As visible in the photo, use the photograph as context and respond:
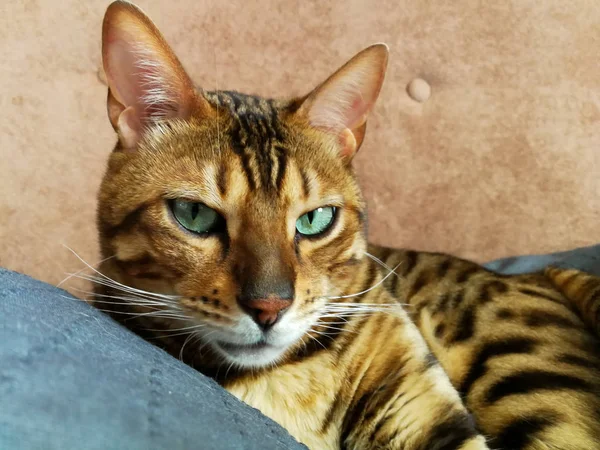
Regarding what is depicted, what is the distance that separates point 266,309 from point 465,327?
21.9 inches

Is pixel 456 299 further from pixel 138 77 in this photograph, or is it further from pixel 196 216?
pixel 138 77

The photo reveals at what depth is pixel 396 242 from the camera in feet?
5.86

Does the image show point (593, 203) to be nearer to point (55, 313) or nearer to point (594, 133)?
point (594, 133)

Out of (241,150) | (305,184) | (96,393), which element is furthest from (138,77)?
(96,393)

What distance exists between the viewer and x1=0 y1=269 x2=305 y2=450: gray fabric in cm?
59

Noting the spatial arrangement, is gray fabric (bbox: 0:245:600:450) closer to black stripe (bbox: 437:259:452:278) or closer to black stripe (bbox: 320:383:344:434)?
black stripe (bbox: 320:383:344:434)

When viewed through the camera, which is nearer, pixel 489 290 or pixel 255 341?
pixel 255 341

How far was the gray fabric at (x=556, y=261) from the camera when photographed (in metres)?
1.51

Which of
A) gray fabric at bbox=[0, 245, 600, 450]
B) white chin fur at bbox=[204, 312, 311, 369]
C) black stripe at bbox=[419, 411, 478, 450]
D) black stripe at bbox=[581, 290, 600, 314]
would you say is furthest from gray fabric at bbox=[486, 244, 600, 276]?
gray fabric at bbox=[0, 245, 600, 450]

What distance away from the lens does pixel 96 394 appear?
2.10 feet

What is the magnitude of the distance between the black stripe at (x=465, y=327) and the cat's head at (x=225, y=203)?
0.97 feet

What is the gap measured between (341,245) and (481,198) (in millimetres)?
848

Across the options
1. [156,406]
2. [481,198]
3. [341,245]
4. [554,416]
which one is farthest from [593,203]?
[156,406]

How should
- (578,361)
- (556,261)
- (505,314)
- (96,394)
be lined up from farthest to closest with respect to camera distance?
1. (556,261)
2. (505,314)
3. (578,361)
4. (96,394)
